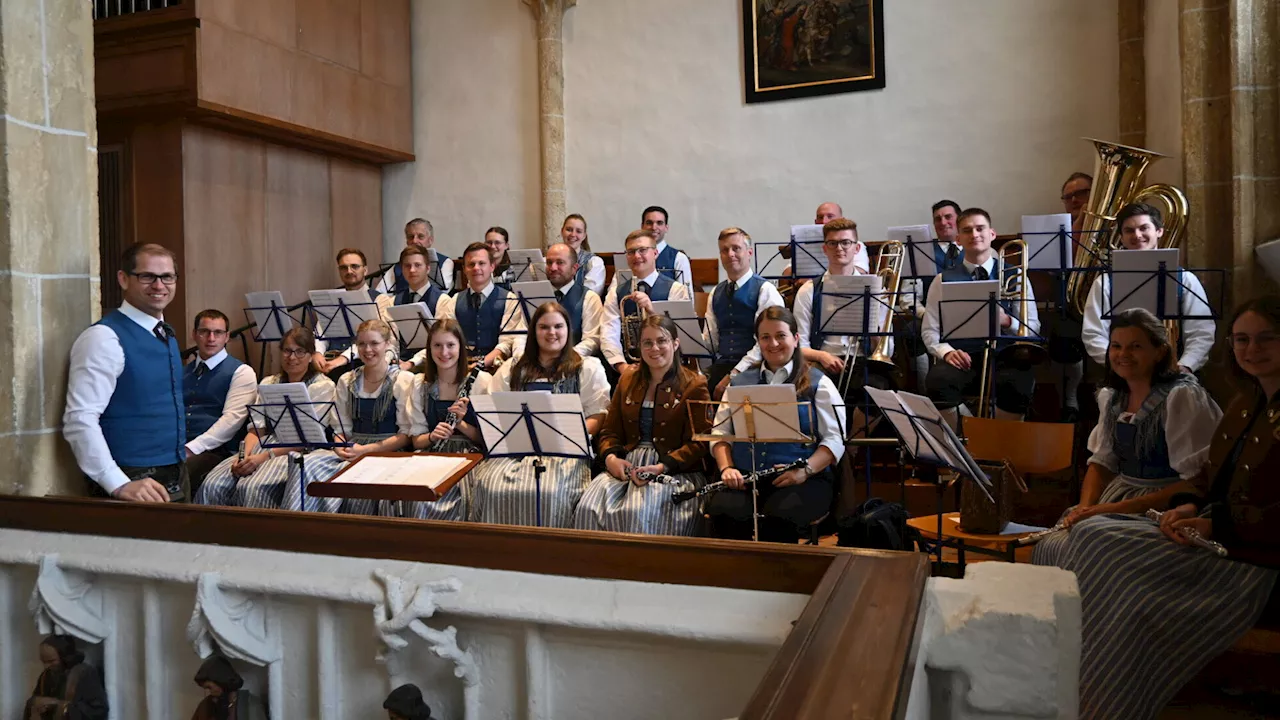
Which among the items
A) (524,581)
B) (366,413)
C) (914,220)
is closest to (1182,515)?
(524,581)

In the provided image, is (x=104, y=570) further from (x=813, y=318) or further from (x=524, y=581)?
(x=813, y=318)

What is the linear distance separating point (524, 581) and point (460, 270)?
23.9ft

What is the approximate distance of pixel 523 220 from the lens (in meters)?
9.02

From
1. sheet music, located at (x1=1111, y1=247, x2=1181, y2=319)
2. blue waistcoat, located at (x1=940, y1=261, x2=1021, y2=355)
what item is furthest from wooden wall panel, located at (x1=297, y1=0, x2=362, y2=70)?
sheet music, located at (x1=1111, y1=247, x2=1181, y2=319)

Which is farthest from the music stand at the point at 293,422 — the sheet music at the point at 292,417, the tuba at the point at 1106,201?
the tuba at the point at 1106,201

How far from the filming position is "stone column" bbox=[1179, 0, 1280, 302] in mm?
4672

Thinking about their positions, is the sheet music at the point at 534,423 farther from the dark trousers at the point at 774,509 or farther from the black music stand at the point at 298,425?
the black music stand at the point at 298,425

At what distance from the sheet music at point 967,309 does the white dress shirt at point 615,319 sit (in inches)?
79.2

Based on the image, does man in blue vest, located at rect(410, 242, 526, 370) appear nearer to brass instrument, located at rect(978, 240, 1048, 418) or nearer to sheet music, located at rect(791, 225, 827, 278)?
sheet music, located at rect(791, 225, 827, 278)

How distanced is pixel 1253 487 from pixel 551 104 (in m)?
7.11

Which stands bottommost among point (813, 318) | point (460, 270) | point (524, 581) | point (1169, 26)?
point (524, 581)

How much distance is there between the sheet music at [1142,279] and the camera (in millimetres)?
4367

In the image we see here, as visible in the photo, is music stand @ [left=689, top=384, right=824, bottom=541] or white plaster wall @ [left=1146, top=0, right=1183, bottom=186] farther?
white plaster wall @ [left=1146, top=0, right=1183, bottom=186]

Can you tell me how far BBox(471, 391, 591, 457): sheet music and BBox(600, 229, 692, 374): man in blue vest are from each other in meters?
2.04
